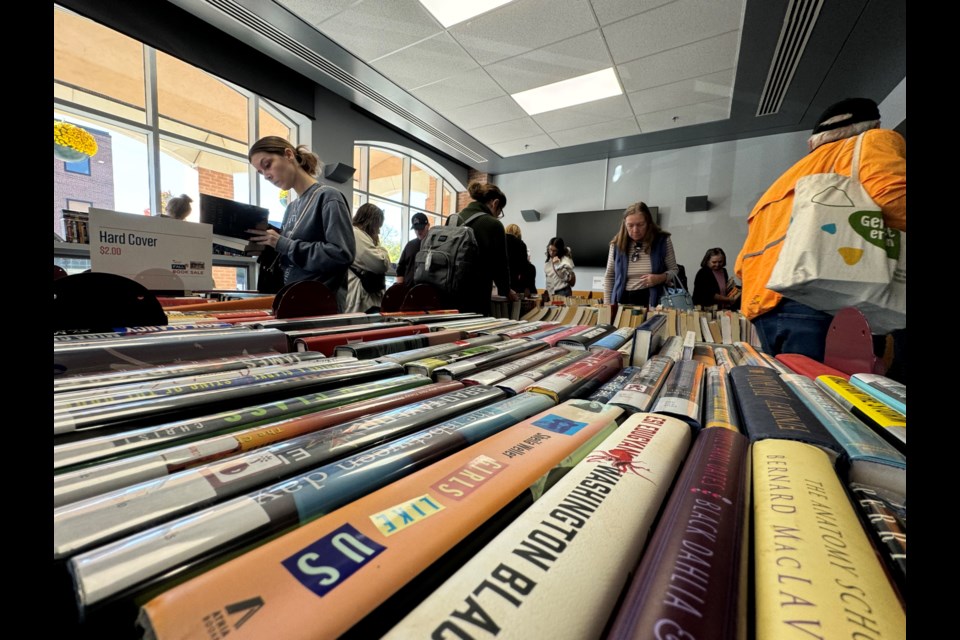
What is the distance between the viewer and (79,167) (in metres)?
3.59

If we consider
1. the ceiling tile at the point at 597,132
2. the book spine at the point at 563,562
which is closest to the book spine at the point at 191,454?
the book spine at the point at 563,562

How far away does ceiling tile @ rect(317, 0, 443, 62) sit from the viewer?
2799 mm

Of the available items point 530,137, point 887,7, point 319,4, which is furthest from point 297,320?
point 530,137

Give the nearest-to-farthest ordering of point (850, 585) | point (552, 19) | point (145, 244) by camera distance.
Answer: point (850, 585) < point (145, 244) < point (552, 19)

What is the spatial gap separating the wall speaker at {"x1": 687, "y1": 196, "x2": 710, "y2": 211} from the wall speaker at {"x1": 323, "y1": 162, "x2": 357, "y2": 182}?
4666 mm

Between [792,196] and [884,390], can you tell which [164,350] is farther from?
[792,196]

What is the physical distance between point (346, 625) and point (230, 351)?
22.5 inches

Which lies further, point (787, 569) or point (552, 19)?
point (552, 19)

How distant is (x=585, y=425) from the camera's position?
17.0 inches

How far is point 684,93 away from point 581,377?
14.8 ft

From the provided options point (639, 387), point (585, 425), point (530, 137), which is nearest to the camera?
point (585, 425)

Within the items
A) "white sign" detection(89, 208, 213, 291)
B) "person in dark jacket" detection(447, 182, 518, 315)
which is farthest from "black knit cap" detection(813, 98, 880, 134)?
"white sign" detection(89, 208, 213, 291)
